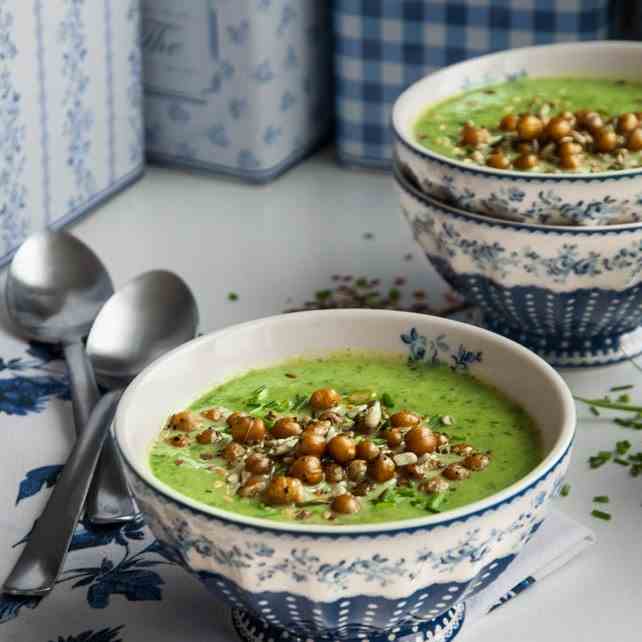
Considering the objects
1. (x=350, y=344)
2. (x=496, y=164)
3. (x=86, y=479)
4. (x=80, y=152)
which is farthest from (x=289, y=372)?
(x=80, y=152)

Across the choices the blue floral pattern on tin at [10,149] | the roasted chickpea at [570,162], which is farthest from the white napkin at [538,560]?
the blue floral pattern on tin at [10,149]

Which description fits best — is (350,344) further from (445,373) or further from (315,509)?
(315,509)

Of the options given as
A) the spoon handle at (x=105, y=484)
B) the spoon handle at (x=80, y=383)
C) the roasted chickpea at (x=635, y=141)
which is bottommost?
the spoon handle at (x=80, y=383)

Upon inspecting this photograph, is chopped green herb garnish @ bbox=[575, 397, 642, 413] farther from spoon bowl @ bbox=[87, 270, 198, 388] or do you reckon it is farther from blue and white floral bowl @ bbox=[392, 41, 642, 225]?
spoon bowl @ bbox=[87, 270, 198, 388]

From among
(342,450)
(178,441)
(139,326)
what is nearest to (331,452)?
(342,450)

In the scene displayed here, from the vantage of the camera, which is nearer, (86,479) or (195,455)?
(195,455)

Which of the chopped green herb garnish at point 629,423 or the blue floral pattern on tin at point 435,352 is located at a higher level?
the blue floral pattern on tin at point 435,352

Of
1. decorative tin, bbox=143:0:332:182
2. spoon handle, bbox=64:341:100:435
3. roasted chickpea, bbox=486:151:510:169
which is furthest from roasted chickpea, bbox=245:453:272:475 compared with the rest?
decorative tin, bbox=143:0:332:182

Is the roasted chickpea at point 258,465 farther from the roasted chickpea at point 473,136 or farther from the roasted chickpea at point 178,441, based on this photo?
the roasted chickpea at point 473,136
